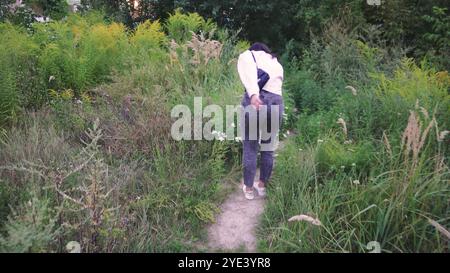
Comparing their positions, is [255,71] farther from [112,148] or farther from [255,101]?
[112,148]

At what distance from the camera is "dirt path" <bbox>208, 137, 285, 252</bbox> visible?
3.71 metres

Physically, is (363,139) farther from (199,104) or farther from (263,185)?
(199,104)

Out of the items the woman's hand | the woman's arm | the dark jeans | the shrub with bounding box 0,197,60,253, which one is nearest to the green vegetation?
the shrub with bounding box 0,197,60,253

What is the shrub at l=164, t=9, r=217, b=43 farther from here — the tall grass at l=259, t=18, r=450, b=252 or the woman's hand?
the woman's hand

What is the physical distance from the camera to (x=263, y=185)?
4.32 m

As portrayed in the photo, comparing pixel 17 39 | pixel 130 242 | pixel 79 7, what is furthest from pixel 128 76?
pixel 79 7

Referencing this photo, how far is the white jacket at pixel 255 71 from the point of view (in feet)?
12.2

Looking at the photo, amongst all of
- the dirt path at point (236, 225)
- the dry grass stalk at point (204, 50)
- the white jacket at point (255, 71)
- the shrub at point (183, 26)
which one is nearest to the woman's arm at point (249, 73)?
the white jacket at point (255, 71)

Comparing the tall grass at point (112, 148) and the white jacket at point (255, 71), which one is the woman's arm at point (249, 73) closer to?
the white jacket at point (255, 71)

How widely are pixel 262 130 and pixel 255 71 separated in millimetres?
590

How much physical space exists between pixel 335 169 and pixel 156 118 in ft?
6.97

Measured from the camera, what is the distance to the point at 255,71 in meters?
3.76

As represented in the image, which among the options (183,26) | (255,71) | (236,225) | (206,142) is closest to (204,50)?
(183,26)
